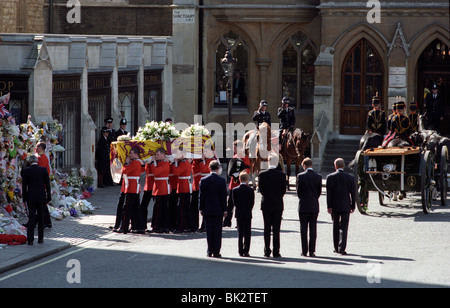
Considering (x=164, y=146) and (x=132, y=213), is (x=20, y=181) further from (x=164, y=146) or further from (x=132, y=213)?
(x=164, y=146)

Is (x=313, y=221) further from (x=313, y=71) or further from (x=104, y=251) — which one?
(x=313, y=71)

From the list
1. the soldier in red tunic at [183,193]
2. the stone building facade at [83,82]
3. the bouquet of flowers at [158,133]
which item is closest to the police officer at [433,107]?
the stone building facade at [83,82]

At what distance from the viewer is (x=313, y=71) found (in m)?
36.9

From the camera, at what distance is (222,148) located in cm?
3538

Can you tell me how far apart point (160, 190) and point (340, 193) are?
13.9ft

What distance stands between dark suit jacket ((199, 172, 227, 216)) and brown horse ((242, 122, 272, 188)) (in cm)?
844

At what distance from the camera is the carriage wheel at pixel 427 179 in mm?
21362

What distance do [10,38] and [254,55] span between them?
46.2 ft

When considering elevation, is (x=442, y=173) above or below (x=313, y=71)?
below

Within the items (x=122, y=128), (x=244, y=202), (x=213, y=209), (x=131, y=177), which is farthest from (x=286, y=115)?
(x=213, y=209)

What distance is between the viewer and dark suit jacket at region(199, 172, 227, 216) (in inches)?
664

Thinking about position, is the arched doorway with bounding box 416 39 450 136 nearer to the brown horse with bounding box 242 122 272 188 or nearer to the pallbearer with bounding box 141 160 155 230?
the brown horse with bounding box 242 122 272 188

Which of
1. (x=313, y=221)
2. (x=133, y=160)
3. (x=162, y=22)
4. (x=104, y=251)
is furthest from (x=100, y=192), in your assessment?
(x=162, y=22)

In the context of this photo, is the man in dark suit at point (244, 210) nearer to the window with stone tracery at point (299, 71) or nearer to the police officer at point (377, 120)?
the police officer at point (377, 120)
